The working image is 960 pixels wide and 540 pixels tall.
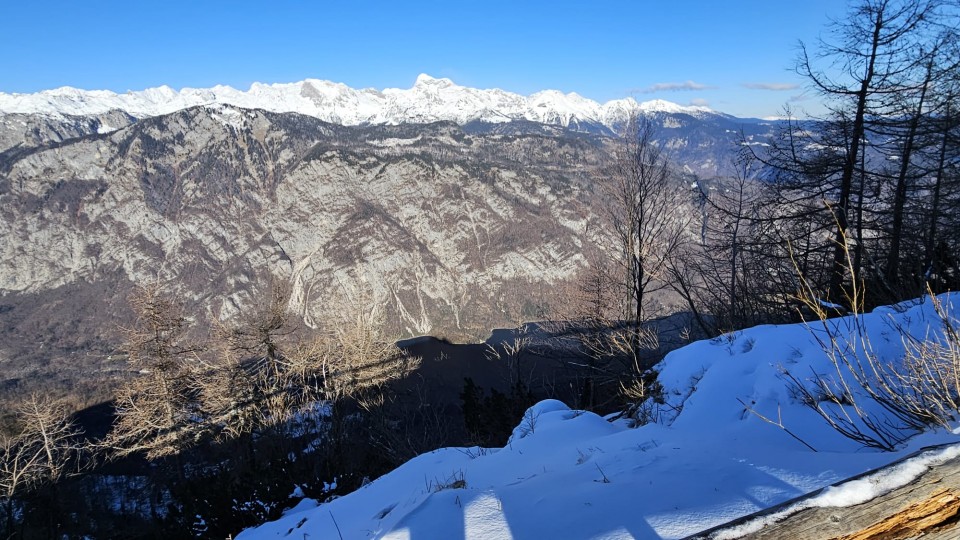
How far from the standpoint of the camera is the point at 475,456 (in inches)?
230

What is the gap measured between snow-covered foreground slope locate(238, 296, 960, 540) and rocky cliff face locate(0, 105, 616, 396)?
134 m

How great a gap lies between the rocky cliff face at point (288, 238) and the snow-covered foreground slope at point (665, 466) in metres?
134

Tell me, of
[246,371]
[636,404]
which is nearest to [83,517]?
[246,371]

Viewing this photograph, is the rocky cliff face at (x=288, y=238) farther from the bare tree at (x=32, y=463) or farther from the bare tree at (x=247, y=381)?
the bare tree at (x=32, y=463)

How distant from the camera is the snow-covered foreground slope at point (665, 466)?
2.35 metres

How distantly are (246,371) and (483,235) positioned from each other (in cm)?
16508

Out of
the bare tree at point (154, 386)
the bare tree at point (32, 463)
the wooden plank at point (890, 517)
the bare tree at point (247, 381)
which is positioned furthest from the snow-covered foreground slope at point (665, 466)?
the bare tree at point (32, 463)

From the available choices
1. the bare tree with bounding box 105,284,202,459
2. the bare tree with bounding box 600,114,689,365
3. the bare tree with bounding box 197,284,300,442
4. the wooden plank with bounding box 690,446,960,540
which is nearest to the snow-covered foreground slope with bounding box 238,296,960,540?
the wooden plank with bounding box 690,446,960,540

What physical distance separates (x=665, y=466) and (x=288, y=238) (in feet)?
634

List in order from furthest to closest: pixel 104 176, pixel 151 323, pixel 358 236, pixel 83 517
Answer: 1. pixel 104 176
2. pixel 358 236
3. pixel 83 517
4. pixel 151 323

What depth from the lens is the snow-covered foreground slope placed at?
92.4 inches

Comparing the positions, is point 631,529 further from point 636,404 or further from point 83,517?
point 83,517

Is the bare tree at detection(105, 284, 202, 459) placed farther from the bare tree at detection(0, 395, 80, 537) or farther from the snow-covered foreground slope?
the snow-covered foreground slope

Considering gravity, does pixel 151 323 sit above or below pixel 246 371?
above
